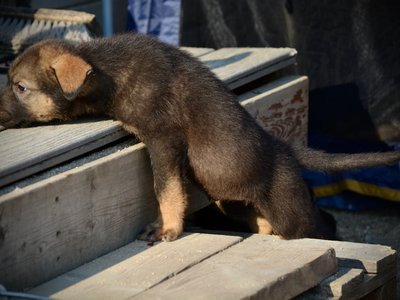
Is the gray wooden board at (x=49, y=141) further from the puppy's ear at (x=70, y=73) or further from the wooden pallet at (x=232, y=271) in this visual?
the wooden pallet at (x=232, y=271)

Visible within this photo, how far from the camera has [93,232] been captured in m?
4.65

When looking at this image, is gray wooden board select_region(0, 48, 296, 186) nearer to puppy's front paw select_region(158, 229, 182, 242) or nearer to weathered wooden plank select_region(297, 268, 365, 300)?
puppy's front paw select_region(158, 229, 182, 242)

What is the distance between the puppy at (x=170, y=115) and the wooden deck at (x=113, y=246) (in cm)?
11

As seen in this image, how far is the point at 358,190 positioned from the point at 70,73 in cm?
337

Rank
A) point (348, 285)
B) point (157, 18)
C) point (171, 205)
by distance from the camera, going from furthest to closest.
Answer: point (157, 18) → point (171, 205) → point (348, 285)

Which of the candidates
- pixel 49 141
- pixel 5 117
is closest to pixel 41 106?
pixel 5 117

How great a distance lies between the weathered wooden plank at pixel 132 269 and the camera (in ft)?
13.5

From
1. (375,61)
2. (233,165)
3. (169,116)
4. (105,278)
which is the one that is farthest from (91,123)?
(375,61)

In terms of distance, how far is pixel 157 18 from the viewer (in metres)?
7.85

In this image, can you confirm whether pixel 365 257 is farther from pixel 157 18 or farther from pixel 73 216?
pixel 157 18

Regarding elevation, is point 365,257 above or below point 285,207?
below

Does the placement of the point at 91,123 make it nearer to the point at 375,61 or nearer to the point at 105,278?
the point at 105,278

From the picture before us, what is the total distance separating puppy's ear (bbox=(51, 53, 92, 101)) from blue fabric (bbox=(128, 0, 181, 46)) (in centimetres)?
269

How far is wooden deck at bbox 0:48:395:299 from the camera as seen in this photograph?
4.14 meters
